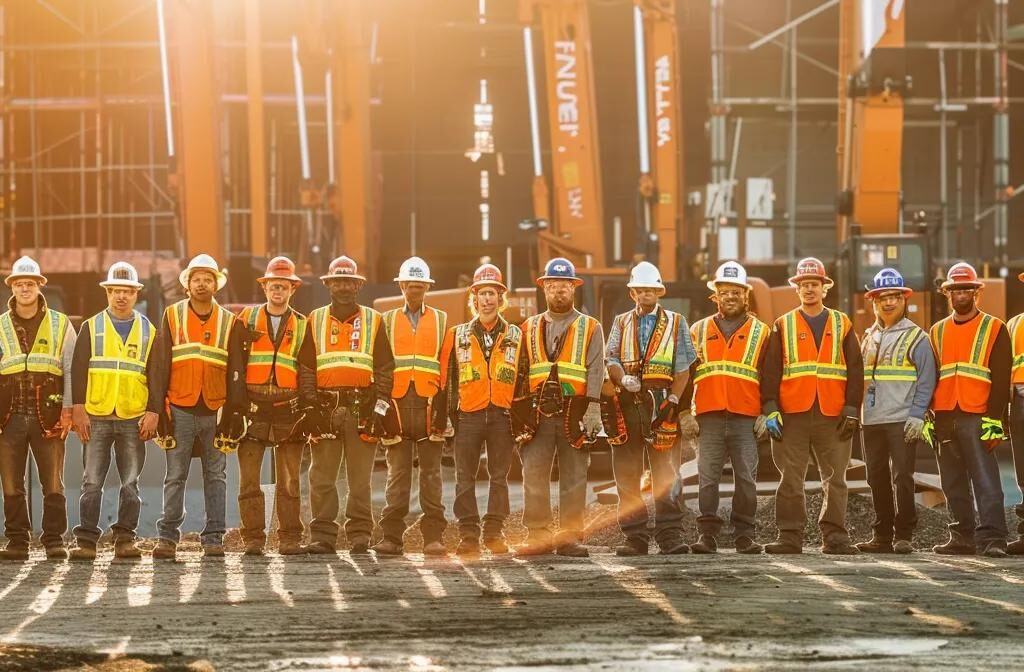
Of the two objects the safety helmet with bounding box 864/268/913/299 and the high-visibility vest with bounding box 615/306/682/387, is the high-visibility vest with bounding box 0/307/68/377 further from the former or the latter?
the safety helmet with bounding box 864/268/913/299

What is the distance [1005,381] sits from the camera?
32.9ft

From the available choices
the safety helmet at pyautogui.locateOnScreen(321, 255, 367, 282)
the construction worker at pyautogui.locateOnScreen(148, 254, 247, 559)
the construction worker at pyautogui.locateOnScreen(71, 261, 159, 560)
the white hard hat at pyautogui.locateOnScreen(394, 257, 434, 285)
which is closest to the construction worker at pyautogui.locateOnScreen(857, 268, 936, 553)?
the white hard hat at pyautogui.locateOnScreen(394, 257, 434, 285)

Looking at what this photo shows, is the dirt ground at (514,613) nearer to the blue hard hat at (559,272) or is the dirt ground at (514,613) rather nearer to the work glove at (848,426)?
the work glove at (848,426)

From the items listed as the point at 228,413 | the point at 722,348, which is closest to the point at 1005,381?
the point at 722,348

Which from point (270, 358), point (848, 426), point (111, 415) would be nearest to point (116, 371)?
point (111, 415)

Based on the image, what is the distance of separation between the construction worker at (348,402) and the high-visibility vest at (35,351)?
1671 mm

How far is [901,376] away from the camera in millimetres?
10078

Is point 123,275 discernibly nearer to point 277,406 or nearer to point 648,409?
point 277,406

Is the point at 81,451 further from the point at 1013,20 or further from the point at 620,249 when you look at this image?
the point at 1013,20

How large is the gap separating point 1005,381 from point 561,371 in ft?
9.46

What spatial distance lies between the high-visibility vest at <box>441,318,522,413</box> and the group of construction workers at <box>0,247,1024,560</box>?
0.6 inches

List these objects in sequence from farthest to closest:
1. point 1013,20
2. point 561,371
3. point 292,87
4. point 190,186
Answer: point 292,87 → point 1013,20 → point 190,186 → point 561,371

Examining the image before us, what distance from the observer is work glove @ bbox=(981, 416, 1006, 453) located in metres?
10.0

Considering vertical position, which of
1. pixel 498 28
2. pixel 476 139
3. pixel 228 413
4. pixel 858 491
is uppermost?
pixel 498 28
